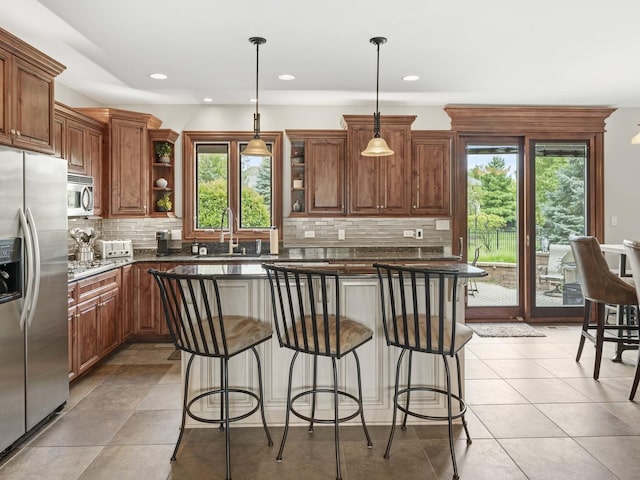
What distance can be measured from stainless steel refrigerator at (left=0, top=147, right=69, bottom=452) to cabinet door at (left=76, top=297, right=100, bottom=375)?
51 centimetres

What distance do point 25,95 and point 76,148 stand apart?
1.60 metres

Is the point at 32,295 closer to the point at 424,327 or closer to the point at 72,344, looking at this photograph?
the point at 72,344

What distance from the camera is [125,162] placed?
197 inches

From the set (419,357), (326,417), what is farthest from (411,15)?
(326,417)

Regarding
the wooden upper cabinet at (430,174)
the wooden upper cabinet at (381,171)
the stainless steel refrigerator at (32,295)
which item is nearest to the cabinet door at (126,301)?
the stainless steel refrigerator at (32,295)

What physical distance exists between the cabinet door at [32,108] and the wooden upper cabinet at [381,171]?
3085 millimetres

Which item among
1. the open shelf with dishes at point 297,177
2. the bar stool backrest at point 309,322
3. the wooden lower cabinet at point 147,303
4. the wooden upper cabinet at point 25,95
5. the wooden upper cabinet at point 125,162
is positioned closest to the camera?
the bar stool backrest at point 309,322

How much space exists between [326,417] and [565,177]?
14.9ft

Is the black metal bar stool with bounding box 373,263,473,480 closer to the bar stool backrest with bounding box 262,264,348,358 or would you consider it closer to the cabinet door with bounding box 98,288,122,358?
the bar stool backrest with bounding box 262,264,348,358

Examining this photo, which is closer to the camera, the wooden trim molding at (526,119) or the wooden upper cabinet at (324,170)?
the wooden upper cabinet at (324,170)

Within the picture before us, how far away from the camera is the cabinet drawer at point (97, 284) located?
3.71 meters

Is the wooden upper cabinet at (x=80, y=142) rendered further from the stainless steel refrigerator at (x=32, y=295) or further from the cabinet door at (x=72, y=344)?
the cabinet door at (x=72, y=344)

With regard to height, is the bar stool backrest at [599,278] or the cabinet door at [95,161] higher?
the cabinet door at [95,161]

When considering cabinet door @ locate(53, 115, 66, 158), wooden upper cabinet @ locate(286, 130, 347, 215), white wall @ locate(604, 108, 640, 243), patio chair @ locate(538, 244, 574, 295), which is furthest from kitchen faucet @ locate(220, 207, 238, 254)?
white wall @ locate(604, 108, 640, 243)
